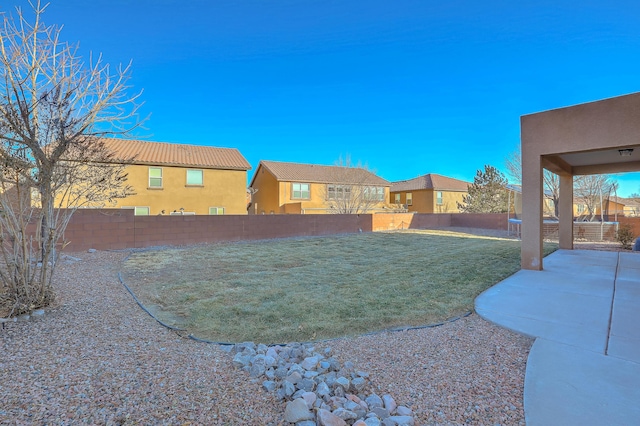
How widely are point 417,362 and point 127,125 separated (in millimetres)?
5325

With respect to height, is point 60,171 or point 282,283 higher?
point 60,171

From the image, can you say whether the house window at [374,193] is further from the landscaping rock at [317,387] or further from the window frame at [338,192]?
the landscaping rock at [317,387]

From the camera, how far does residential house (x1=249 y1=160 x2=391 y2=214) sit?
81.5 feet

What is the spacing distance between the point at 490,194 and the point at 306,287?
2511 centimetres

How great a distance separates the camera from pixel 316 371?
286 cm

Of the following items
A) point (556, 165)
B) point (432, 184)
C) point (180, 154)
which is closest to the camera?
point (556, 165)

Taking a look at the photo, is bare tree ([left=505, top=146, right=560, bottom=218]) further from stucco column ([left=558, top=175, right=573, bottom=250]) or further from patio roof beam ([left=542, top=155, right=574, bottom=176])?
patio roof beam ([left=542, top=155, right=574, bottom=176])

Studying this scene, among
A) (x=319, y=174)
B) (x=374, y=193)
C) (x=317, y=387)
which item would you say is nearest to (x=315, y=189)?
(x=319, y=174)

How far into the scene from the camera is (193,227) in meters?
12.8

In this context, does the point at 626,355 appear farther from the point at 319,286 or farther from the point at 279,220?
the point at 279,220

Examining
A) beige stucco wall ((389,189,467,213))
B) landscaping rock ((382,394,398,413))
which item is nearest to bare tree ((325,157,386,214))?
beige stucco wall ((389,189,467,213))

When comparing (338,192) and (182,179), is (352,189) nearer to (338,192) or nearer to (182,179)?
(338,192)

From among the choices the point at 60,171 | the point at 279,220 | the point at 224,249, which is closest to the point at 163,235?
the point at 224,249

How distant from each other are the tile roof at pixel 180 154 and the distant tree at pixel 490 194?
1830 centimetres
